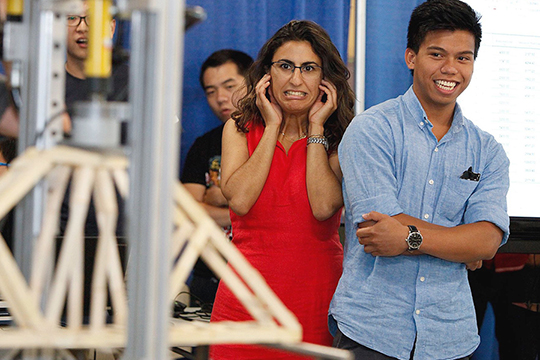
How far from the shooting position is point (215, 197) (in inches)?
109

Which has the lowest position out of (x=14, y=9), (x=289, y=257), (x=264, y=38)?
(x=289, y=257)

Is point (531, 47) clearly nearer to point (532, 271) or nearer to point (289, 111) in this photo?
point (532, 271)

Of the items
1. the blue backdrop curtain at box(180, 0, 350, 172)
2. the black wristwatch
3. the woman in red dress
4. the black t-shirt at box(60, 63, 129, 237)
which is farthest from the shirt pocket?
the blue backdrop curtain at box(180, 0, 350, 172)

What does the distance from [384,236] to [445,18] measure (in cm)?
69

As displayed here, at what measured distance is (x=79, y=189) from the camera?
0.89 meters

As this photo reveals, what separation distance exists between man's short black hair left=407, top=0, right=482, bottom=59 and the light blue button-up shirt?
0.21 m

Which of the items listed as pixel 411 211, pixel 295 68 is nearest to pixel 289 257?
pixel 411 211

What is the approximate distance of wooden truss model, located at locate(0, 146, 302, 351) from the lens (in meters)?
0.83

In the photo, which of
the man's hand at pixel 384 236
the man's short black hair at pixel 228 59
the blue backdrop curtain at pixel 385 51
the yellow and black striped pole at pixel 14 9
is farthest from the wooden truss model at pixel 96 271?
the blue backdrop curtain at pixel 385 51

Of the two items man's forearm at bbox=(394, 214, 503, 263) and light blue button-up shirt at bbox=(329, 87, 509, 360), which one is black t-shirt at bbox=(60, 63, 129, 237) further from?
man's forearm at bbox=(394, 214, 503, 263)

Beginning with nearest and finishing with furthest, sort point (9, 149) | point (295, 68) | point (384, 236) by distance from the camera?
point (384, 236)
point (295, 68)
point (9, 149)

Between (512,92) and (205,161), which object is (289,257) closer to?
(205,161)

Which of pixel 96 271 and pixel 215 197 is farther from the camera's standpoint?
pixel 215 197

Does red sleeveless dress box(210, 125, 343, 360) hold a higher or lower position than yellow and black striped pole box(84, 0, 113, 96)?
lower
